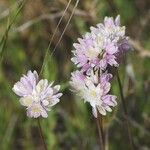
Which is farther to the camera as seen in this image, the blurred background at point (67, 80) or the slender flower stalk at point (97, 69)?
the blurred background at point (67, 80)

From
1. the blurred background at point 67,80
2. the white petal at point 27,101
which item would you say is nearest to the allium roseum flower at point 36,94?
the white petal at point 27,101

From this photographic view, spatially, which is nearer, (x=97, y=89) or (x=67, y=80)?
(x=97, y=89)

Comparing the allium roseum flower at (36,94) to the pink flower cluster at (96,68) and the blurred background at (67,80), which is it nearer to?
the pink flower cluster at (96,68)

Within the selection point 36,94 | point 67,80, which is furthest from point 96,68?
point 67,80

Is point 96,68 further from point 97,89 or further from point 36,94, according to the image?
point 36,94

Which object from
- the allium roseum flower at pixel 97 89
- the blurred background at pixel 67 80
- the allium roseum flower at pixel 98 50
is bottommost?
the allium roseum flower at pixel 97 89

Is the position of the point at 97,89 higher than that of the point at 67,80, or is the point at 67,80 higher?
the point at 67,80
